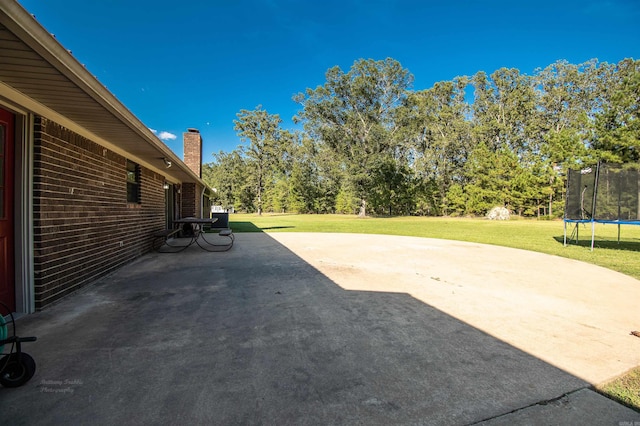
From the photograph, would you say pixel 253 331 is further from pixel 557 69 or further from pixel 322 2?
pixel 557 69

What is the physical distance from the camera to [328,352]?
255 cm

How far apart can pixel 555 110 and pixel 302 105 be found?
2976 cm

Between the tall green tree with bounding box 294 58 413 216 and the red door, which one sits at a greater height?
the tall green tree with bounding box 294 58 413 216

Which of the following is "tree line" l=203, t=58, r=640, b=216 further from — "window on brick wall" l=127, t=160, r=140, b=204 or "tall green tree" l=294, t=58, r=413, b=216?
"window on brick wall" l=127, t=160, r=140, b=204

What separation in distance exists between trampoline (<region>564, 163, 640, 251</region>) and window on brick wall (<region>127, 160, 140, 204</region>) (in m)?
12.4

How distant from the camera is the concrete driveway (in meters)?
1.80

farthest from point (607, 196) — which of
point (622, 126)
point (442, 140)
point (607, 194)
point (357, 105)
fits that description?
point (442, 140)

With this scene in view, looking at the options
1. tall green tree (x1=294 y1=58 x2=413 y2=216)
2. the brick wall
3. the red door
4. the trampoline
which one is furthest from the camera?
tall green tree (x1=294 y1=58 x2=413 y2=216)

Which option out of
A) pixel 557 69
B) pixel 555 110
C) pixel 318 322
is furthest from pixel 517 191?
pixel 318 322

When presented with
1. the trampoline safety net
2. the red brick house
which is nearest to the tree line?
the trampoline safety net

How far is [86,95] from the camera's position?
121 inches

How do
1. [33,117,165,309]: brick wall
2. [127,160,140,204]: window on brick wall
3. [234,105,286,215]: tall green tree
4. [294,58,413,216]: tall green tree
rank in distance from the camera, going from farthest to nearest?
[234,105,286,215]: tall green tree → [294,58,413,216]: tall green tree → [127,160,140,204]: window on brick wall → [33,117,165,309]: brick wall

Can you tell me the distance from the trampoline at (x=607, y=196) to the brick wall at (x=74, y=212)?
40.2 feet

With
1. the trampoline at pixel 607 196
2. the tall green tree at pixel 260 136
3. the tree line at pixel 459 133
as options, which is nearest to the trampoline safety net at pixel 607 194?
the trampoline at pixel 607 196
